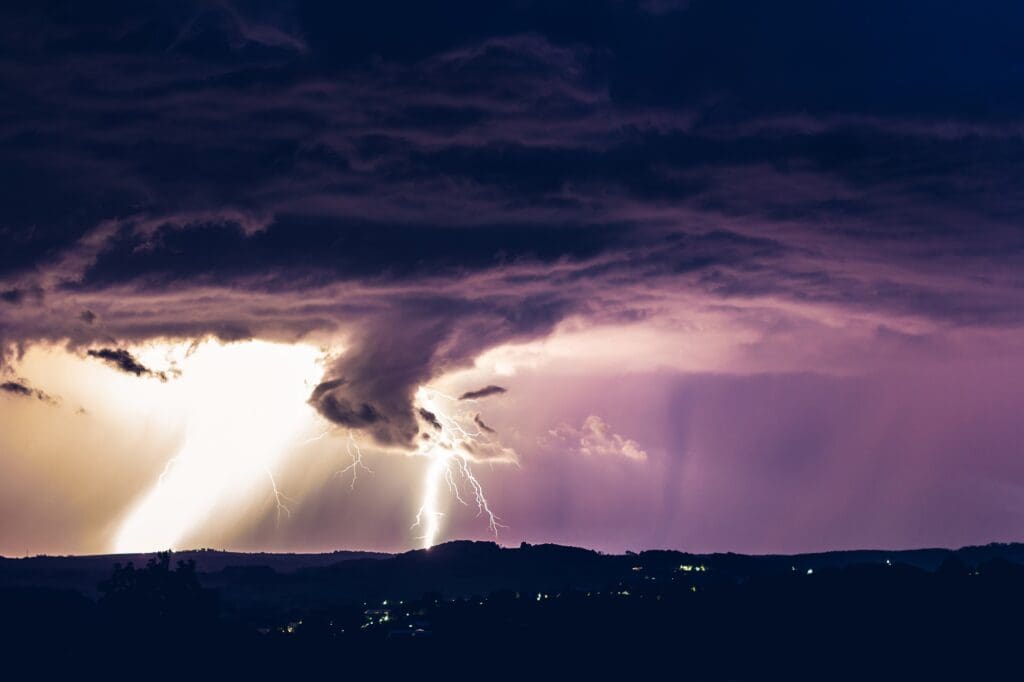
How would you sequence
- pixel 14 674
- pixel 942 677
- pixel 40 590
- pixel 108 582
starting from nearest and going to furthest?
pixel 14 674
pixel 942 677
pixel 108 582
pixel 40 590

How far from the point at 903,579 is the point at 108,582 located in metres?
103

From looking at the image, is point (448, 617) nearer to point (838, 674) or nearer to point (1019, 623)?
point (838, 674)

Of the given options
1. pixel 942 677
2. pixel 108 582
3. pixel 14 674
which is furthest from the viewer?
pixel 108 582

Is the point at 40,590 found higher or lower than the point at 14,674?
higher

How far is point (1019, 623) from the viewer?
515 ft

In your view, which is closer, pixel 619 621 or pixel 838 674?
pixel 838 674

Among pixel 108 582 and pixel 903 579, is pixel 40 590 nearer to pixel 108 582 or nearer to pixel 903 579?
pixel 108 582

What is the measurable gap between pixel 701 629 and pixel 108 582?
246 feet

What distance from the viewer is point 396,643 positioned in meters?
150

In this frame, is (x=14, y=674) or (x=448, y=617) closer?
(x=14, y=674)

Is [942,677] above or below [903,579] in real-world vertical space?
below

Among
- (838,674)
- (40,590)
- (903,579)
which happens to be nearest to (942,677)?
(838,674)

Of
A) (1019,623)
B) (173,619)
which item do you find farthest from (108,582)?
(1019,623)

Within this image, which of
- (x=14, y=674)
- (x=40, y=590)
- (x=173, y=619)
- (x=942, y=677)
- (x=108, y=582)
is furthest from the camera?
(x=40, y=590)
